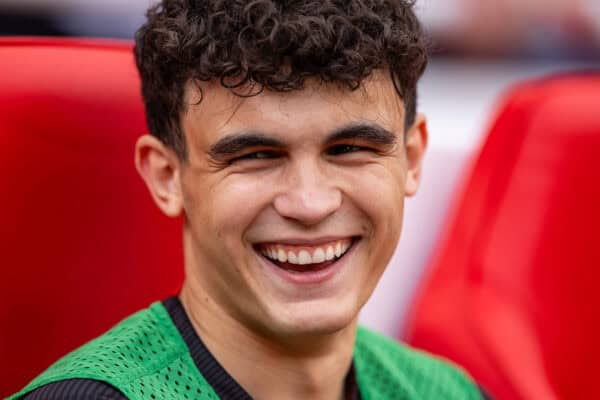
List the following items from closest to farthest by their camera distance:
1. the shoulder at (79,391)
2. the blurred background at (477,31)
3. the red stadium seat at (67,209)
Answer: the shoulder at (79,391)
the red stadium seat at (67,209)
the blurred background at (477,31)

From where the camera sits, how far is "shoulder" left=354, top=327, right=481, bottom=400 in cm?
165

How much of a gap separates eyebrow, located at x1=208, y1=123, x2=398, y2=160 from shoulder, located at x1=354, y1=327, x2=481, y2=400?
425mm

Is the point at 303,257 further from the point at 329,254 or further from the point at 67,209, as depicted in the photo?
the point at 67,209

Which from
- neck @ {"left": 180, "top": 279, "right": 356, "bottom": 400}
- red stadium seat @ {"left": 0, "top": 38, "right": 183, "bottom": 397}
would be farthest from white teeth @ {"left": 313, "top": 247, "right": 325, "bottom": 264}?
red stadium seat @ {"left": 0, "top": 38, "right": 183, "bottom": 397}

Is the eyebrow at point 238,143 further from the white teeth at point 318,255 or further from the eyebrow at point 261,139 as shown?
the white teeth at point 318,255

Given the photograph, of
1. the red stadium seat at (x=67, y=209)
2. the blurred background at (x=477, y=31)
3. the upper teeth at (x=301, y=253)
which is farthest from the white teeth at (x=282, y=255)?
the blurred background at (x=477, y=31)

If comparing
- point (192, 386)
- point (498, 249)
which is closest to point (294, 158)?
point (192, 386)

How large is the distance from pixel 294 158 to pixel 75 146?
1.60ft

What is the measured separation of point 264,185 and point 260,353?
0.26 m

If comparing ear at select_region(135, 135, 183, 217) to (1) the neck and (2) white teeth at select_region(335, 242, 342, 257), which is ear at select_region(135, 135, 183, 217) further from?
(2) white teeth at select_region(335, 242, 342, 257)

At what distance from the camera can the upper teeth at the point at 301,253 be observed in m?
1.37

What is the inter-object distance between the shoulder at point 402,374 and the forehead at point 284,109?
44cm

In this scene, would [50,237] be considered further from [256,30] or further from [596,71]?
[596,71]

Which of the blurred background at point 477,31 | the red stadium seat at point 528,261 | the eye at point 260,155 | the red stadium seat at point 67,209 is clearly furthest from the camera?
the blurred background at point 477,31
